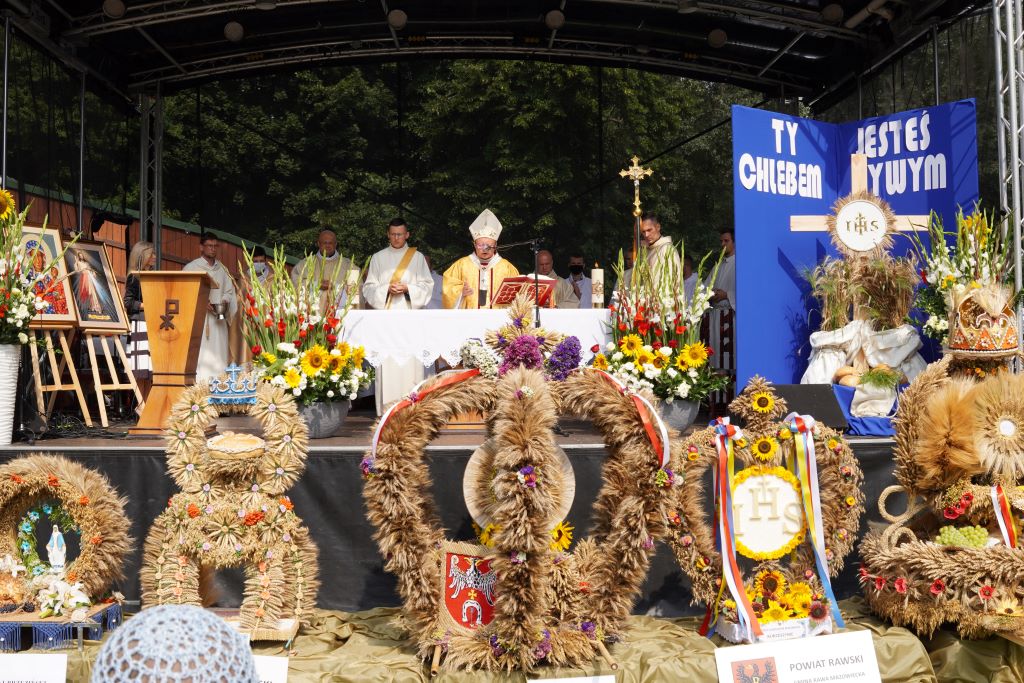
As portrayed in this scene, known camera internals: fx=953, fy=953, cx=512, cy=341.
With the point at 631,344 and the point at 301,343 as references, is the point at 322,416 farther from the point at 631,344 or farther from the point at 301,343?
the point at 631,344

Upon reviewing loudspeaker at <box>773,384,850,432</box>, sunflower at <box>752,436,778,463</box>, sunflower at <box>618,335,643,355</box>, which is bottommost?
sunflower at <box>752,436,778,463</box>

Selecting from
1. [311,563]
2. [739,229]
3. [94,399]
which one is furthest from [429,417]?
[94,399]

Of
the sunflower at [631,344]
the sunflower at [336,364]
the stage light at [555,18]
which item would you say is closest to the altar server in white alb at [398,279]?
the sunflower at [336,364]

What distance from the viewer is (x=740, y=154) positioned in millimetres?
6844

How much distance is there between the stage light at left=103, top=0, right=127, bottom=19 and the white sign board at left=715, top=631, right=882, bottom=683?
27.5 feet

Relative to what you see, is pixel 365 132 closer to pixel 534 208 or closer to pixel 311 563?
pixel 534 208

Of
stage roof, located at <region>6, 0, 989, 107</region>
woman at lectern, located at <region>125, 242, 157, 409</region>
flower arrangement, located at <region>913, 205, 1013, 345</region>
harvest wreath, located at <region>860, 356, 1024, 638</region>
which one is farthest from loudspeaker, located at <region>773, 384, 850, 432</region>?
woman at lectern, located at <region>125, 242, 157, 409</region>

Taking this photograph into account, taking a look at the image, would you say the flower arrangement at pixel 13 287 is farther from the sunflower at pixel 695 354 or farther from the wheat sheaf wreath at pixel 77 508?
the sunflower at pixel 695 354

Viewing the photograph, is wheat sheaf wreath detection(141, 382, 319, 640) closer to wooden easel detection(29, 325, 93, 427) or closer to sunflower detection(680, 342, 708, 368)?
wooden easel detection(29, 325, 93, 427)

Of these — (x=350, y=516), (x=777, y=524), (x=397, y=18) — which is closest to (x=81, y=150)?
(x=397, y=18)

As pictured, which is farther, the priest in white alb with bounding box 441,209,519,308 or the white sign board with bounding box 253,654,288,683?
the priest in white alb with bounding box 441,209,519,308

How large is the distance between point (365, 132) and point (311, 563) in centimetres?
1234

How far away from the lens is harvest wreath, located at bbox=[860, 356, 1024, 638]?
3.73m

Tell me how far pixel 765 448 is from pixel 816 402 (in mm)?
1883
